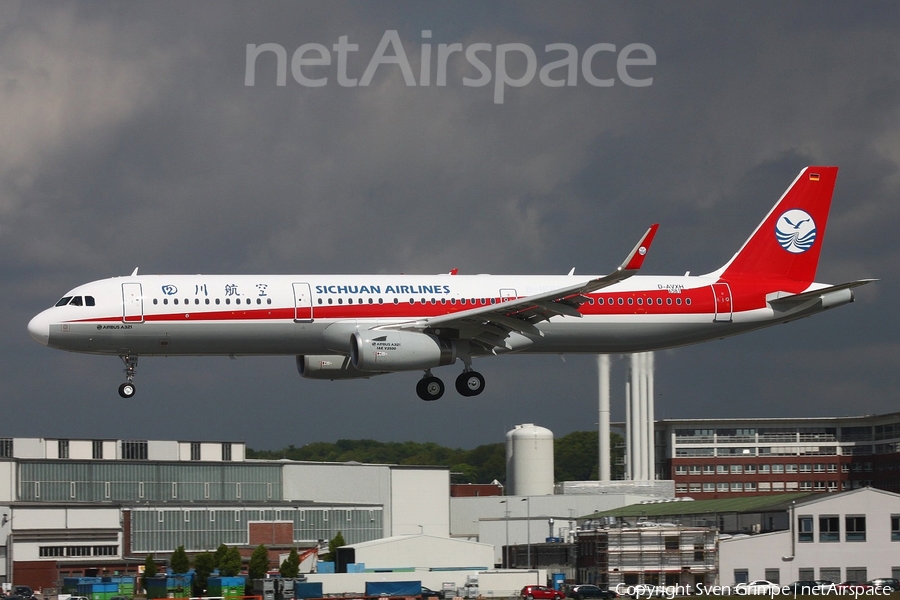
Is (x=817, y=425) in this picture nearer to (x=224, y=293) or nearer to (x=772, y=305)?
(x=772, y=305)

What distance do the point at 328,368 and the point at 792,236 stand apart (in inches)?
841

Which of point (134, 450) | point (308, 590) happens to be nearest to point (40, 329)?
point (308, 590)

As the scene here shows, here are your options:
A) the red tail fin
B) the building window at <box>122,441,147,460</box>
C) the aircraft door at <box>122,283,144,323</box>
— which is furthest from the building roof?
the aircraft door at <box>122,283,144,323</box>

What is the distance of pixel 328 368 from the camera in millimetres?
52750

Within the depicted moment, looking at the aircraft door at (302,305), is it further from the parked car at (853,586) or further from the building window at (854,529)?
the building window at (854,529)

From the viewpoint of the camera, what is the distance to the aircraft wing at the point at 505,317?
4738 centimetres

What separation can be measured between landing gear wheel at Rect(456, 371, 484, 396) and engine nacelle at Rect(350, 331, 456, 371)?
8.10 feet

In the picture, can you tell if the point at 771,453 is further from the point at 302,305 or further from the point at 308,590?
the point at 302,305

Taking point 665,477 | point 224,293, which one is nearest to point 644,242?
point 224,293

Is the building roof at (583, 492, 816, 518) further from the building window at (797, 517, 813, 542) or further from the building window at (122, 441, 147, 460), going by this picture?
the building window at (122, 441, 147, 460)

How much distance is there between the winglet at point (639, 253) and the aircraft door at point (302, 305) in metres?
12.1

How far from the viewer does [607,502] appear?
122312 mm

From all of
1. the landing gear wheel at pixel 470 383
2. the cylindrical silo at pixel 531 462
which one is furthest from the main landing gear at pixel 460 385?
the cylindrical silo at pixel 531 462

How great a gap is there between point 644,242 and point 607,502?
8072 cm
